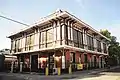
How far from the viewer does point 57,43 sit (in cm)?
Answer: 1884

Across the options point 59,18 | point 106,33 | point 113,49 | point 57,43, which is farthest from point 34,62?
point 113,49

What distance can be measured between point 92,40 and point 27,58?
1175cm

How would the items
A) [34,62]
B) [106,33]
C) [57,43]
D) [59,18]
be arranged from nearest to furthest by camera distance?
[57,43] < [59,18] < [34,62] < [106,33]

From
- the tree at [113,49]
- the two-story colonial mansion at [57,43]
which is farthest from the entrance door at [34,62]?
the tree at [113,49]

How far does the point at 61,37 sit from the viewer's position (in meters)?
18.6

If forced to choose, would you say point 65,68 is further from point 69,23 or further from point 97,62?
point 97,62

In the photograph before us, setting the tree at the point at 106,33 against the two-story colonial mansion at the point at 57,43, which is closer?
the two-story colonial mansion at the point at 57,43

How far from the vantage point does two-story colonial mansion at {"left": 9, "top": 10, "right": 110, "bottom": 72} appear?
1856 cm

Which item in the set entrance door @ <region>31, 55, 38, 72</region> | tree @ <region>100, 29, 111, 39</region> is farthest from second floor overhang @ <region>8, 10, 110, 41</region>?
tree @ <region>100, 29, 111, 39</region>

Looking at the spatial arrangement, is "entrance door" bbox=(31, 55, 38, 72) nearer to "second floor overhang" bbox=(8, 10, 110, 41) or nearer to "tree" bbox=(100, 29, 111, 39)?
"second floor overhang" bbox=(8, 10, 110, 41)

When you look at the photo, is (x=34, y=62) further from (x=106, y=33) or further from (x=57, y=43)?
(x=106, y=33)

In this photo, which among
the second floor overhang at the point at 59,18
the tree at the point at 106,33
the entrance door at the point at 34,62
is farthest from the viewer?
the tree at the point at 106,33

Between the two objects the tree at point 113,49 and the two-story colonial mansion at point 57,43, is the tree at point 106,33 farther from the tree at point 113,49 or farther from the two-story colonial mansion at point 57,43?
the two-story colonial mansion at point 57,43

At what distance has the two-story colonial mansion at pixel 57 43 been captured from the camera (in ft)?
60.9
